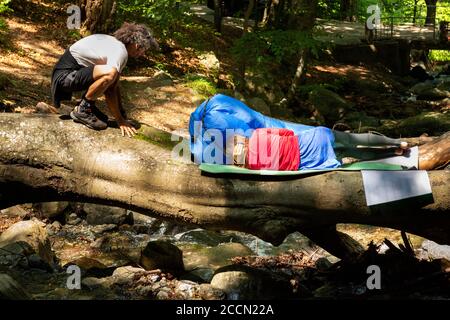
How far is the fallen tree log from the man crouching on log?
160 millimetres

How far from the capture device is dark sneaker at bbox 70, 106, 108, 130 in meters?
5.77

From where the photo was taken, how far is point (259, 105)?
1428 centimetres

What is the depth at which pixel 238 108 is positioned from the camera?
5949 millimetres

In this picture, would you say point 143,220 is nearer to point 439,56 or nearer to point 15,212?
point 15,212

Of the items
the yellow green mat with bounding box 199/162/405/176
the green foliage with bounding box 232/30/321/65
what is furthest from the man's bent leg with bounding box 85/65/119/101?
the green foliage with bounding box 232/30/321/65

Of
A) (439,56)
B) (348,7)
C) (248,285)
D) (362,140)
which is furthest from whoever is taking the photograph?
(439,56)

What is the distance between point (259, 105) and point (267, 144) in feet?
28.6

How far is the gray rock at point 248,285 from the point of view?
6375 mm

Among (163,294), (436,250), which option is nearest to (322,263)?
(436,250)

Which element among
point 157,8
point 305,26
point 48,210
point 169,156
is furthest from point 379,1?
point 169,156

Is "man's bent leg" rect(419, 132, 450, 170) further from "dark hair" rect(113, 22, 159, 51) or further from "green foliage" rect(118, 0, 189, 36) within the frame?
"green foliage" rect(118, 0, 189, 36)

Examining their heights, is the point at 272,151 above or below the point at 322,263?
above

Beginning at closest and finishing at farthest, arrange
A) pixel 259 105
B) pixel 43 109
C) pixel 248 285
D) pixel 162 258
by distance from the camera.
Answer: pixel 43 109 → pixel 248 285 → pixel 162 258 → pixel 259 105

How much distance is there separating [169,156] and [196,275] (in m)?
1.94
